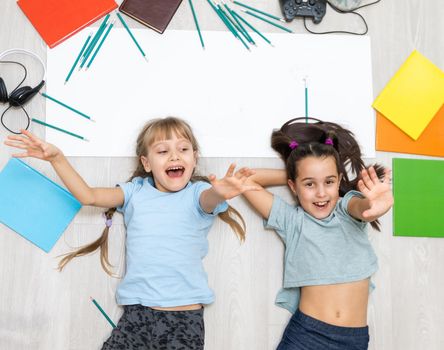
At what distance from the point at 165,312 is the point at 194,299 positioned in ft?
0.27

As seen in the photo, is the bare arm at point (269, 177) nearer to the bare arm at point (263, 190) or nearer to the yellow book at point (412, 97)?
the bare arm at point (263, 190)

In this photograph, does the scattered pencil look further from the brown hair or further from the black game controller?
the brown hair

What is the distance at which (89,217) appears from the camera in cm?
133

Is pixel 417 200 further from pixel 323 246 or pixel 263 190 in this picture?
pixel 263 190

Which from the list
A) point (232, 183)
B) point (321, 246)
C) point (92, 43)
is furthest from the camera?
point (92, 43)

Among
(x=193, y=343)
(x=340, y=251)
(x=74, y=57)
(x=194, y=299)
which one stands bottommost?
(x=193, y=343)

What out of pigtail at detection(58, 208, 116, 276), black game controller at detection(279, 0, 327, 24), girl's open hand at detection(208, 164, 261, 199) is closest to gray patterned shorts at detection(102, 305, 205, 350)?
pigtail at detection(58, 208, 116, 276)

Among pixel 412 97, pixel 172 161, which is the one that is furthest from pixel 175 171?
pixel 412 97

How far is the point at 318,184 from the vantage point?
1.24 m

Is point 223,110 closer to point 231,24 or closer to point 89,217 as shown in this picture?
point 231,24

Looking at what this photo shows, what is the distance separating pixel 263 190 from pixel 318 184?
157mm

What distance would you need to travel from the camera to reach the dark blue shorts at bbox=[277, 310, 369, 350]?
4.01 ft

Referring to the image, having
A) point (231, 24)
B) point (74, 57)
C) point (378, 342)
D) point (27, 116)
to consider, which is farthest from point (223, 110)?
point (378, 342)

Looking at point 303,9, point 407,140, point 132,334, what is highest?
point 303,9
